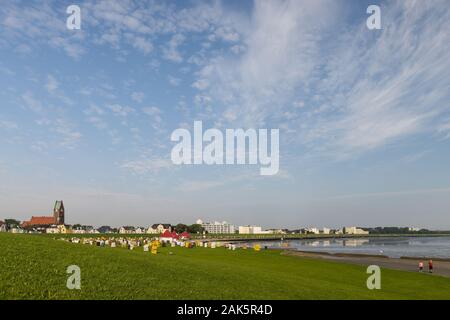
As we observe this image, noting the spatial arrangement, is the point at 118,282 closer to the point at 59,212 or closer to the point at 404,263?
the point at 404,263

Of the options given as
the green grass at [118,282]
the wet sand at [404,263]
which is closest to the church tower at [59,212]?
the wet sand at [404,263]

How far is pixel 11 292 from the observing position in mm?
9758

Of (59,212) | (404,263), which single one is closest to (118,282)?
(404,263)

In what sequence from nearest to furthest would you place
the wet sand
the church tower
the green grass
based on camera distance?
the green grass, the wet sand, the church tower

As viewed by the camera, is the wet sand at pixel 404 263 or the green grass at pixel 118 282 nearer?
the green grass at pixel 118 282

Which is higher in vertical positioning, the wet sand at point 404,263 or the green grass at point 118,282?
the green grass at point 118,282

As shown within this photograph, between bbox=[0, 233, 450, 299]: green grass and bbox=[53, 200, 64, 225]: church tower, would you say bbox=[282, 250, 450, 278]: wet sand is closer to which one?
bbox=[0, 233, 450, 299]: green grass

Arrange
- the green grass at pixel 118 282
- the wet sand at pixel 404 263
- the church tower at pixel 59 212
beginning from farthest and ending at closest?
the church tower at pixel 59 212 → the wet sand at pixel 404 263 → the green grass at pixel 118 282

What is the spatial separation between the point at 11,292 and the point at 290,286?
13126 mm

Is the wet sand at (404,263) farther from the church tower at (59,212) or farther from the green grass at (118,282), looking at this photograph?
the church tower at (59,212)

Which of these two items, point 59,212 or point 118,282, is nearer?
point 118,282

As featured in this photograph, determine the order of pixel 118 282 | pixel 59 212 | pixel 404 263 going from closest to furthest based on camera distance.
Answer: pixel 118 282 → pixel 404 263 → pixel 59 212

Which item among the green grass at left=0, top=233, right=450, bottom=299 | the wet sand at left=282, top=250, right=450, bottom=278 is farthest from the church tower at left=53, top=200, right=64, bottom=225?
the green grass at left=0, top=233, right=450, bottom=299
